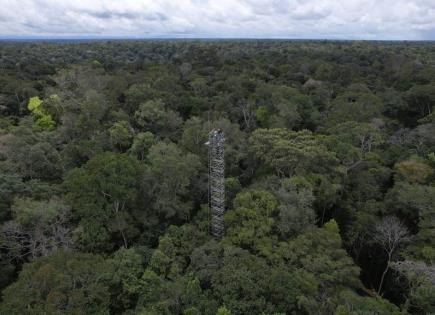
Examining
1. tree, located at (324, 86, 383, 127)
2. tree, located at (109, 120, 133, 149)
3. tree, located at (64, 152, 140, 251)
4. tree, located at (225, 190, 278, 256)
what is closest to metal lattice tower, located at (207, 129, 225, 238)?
tree, located at (225, 190, 278, 256)

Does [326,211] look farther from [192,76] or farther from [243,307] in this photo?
[192,76]

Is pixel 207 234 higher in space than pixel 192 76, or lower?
lower

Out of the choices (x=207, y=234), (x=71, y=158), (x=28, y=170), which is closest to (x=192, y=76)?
(x=71, y=158)

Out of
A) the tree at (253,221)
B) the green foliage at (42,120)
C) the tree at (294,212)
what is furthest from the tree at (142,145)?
the green foliage at (42,120)

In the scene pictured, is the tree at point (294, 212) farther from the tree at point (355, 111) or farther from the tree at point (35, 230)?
the tree at point (355, 111)

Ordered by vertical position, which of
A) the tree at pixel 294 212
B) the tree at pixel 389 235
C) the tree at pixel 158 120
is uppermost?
the tree at pixel 158 120

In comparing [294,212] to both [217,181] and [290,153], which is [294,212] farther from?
[290,153]

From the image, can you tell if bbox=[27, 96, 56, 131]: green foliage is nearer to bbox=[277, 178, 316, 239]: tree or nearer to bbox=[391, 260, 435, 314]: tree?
bbox=[277, 178, 316, 239]: tree

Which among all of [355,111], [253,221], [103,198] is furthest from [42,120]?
[355,111]
